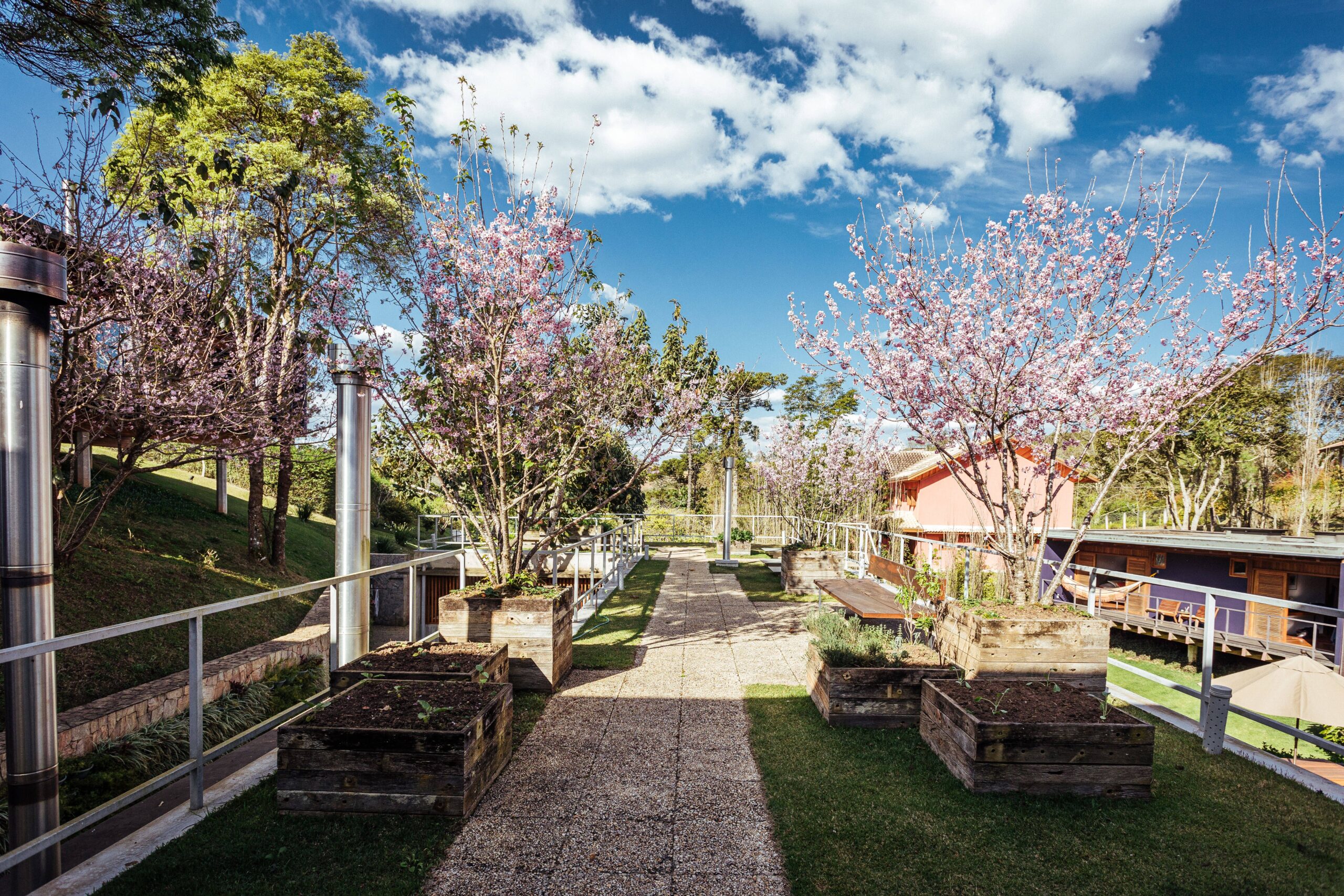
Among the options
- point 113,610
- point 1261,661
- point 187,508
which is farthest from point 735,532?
point 113,610

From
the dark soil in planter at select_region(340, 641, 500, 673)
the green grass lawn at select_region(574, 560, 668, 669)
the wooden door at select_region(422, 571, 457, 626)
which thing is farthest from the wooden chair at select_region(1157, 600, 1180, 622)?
the dark soil in planter at select_region(340, 641, 500, 673)

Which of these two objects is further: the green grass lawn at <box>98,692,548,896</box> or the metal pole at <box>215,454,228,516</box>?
the metal pole at <box>215,454,228,516</box>

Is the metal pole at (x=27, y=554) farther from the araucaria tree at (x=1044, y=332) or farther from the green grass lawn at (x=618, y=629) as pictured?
the araucaria tree at (x=1044, y=332)

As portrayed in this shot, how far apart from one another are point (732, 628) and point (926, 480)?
2113 cm

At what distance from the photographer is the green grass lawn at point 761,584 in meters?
10.8

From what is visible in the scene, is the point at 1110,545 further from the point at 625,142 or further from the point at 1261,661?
the point at 625,142

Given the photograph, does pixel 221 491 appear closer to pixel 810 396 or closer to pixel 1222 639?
pixel 1222 639

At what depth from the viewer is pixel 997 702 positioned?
12.3 feet

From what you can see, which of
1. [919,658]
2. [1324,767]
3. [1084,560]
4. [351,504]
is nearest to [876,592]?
[919,658]

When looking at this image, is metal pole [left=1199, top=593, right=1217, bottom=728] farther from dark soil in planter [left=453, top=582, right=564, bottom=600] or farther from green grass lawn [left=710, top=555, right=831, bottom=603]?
green grass lawn [left=710, top=555, right=831, bottom=603]

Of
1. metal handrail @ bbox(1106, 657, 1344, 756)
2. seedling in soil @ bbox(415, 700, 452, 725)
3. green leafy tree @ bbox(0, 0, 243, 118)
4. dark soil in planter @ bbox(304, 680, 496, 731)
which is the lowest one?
metal handrail @ bbox(1106, 657, 1344, 756)

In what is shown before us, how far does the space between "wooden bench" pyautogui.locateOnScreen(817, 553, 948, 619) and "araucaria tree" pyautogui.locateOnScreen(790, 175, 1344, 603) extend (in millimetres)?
1145

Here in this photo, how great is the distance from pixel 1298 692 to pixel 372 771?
763cm

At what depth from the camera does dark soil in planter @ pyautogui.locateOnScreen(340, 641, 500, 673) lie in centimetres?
419
